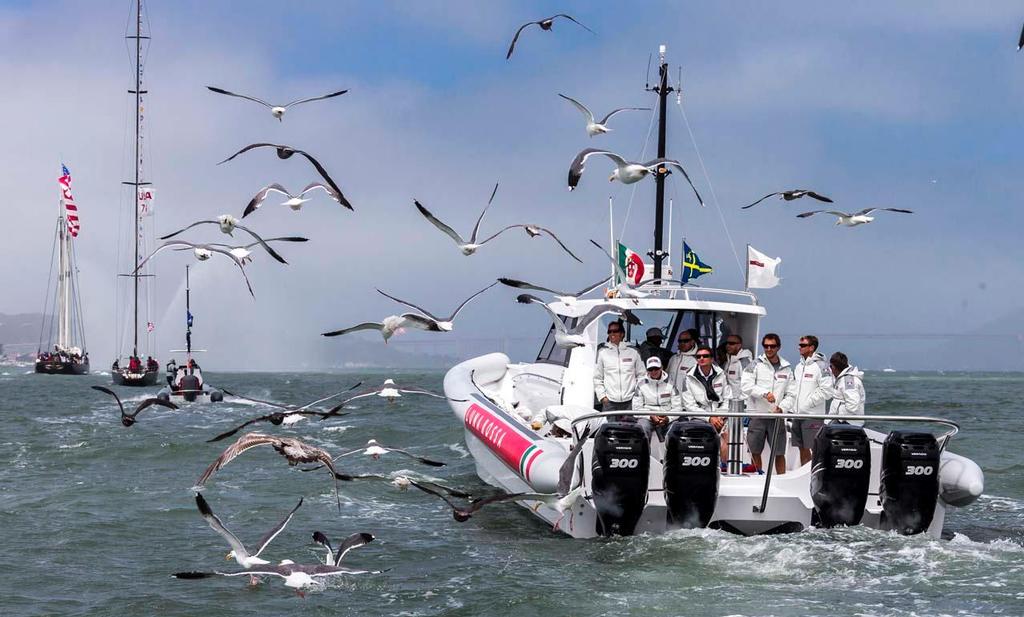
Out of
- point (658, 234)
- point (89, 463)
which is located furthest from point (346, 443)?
point (658, 234)

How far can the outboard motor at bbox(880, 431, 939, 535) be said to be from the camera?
10500 millimetres

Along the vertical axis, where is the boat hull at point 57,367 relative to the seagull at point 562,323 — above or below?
below

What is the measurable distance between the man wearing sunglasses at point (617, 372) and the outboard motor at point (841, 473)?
80.4 inches

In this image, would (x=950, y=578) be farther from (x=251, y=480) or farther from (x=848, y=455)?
(x=251, y=480)

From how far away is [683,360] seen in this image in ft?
40.2

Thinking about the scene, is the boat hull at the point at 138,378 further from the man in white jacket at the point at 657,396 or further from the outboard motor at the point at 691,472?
the outboard motor at the point at 691,472

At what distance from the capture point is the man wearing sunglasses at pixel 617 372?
11.8 m

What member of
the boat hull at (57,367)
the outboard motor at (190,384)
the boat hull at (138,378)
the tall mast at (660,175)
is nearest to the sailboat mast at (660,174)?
the tall mast at (660,175)

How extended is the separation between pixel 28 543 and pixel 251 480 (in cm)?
537

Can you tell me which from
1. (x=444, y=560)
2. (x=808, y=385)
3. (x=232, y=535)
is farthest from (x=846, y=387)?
(x=232, y=535)

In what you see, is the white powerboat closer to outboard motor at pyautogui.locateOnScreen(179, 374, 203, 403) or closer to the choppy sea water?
the choppy sea water

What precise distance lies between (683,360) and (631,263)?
10.7 ft

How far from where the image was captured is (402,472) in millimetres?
18141

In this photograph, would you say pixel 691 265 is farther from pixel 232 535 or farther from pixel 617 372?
pixel 232 535
